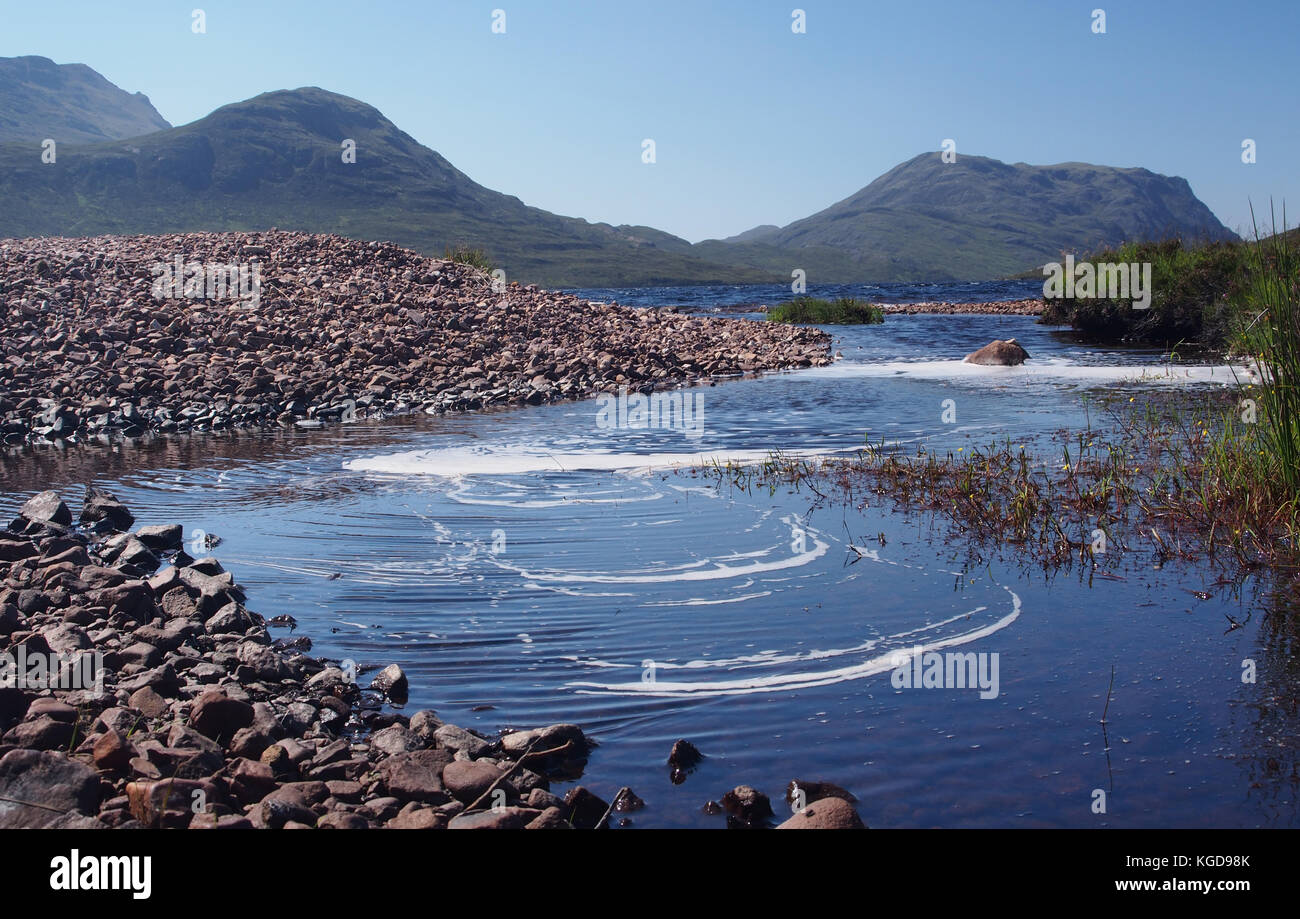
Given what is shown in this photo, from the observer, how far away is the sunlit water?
474 centimetres

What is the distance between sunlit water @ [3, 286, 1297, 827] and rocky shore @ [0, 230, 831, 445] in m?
4.17

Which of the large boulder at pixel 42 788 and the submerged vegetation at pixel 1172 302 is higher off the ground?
the submerged vegetation at pixel 1172 302

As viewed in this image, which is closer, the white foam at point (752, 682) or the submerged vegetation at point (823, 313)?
A: the white foam at point (752, 682)

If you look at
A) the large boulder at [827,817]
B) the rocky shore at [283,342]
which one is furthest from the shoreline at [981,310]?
the large boulder at [827,817]

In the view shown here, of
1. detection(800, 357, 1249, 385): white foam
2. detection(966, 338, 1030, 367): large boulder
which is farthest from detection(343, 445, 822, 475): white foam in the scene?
detection(966, 338, 1030, 367): large boulder

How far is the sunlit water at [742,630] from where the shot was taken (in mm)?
4738

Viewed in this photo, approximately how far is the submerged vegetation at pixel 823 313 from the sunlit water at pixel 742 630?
3211cm

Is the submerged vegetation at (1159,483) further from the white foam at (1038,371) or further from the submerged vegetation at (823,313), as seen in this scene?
the submerged vegetation at (823,313)

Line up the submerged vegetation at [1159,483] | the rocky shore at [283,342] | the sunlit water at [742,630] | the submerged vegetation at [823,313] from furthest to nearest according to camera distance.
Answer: the submerged vegetation at [823,313] < the rocky shore at [283,342] < the submerged vegetation at [1159,483] < the sunlit water at [742,630]

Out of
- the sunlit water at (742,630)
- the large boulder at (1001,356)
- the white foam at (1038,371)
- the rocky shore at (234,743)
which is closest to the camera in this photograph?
the rocky shore at (234,743)

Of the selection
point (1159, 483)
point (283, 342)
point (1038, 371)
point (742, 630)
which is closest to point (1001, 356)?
point (1038, 371)

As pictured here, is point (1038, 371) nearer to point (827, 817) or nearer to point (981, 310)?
point (827, 817)

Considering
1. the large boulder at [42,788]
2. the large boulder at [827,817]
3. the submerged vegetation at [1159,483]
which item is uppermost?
the submerged vegetation at [1159,483]

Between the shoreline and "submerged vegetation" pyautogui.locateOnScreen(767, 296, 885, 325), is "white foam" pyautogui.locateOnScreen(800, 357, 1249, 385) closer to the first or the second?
"submerged vegetation" pyautogui.locateOnScreen(767, 296, 885, 325)
